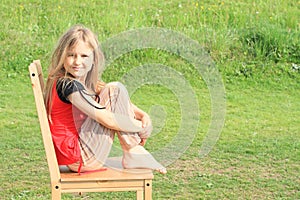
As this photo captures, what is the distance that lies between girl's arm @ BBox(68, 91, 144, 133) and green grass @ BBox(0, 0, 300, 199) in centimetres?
92

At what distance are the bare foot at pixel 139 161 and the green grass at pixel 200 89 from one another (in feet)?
2.80

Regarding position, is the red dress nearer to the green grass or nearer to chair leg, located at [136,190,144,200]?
chair leg, located at [136,190,144,200]

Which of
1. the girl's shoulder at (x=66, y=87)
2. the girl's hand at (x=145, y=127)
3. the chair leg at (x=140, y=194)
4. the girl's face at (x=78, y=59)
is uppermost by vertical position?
the girl's face at (x=78, y=59)

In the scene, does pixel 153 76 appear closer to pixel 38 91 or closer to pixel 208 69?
pixel 38 91

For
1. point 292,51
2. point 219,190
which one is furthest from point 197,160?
point 292,51

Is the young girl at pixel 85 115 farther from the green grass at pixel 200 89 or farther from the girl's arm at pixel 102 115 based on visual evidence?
the green grass at pixel 200 89

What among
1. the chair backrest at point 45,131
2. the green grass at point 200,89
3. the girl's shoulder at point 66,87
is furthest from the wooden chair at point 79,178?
the green grass at point 200,89

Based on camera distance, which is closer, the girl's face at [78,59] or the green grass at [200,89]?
the girl's face at [78,59]

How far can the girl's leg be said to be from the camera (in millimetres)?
3754

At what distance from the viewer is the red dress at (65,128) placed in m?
3.78

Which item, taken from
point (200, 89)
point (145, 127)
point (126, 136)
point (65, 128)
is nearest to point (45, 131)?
point (65, 128)

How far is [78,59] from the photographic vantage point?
3.83m

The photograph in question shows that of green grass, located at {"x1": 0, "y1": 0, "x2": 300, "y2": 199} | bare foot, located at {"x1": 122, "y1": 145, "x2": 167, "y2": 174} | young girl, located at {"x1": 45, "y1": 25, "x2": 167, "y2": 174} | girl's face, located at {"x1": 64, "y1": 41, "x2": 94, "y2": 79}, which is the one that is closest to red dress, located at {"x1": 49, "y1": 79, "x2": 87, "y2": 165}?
young girl, located at {"x1": 45, "y1": 25, "x2": 167, "y2": 174}

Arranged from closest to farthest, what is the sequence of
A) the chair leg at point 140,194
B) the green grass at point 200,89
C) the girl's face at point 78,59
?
the chair leg at point 140,194 < the girl's face at point 78,59 < the green grass at point 200,89
